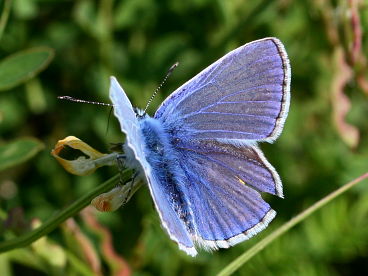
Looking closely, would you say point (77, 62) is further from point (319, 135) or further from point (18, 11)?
point (319, 135)

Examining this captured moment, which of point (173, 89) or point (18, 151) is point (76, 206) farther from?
point (173, 89)

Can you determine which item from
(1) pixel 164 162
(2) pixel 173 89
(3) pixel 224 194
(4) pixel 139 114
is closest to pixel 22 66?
(4) pixel 139 114

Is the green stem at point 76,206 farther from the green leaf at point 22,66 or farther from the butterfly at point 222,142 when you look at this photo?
the green leaf at point 22,66

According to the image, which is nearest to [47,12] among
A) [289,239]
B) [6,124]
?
[6,124]

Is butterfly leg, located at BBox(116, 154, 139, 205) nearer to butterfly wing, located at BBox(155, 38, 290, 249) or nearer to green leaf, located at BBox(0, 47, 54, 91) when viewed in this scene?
A: butterfly wing, located at BBox(155, 38, 290, 249)

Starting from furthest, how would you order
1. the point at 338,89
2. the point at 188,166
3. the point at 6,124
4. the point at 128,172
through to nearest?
the point at 6,124
the point at 338,89
the point at 188,166
the point at 128,172
